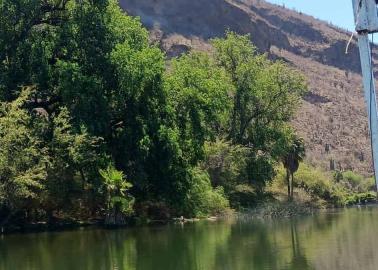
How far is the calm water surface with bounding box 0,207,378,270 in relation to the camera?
744 inches

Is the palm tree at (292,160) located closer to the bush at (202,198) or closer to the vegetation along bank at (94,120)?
the bush at (202,198)

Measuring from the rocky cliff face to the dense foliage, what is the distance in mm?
78211

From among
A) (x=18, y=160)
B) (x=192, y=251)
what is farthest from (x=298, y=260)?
(x=18, y=160)

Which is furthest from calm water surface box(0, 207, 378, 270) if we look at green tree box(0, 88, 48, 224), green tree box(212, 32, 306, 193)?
green tree box(212, 32, 306, 193)

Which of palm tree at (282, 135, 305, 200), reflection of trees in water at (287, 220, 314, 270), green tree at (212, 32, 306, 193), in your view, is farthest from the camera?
palm tree at (282, 135, 305, 200)

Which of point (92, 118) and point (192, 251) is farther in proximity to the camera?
point (92, 118)

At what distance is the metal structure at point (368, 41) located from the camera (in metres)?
6.46

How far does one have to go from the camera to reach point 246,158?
61.9 metres

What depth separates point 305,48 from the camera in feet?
589

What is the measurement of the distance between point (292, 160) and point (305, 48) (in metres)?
116

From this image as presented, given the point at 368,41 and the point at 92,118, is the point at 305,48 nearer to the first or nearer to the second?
the point at 92,118

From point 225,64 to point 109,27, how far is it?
92.0 feet

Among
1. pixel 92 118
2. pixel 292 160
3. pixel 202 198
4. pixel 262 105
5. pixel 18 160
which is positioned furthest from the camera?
pixel 292 160

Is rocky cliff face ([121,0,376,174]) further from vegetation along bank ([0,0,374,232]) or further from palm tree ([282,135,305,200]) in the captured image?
vegetation along bank ([0,0,374,232])
